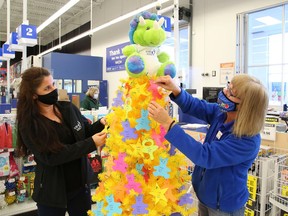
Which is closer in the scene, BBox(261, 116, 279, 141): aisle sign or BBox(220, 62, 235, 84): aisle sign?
BBox(261, 116, 279, 141): aisle sign

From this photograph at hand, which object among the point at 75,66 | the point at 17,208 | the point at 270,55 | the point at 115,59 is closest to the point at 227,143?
the point at 17,208

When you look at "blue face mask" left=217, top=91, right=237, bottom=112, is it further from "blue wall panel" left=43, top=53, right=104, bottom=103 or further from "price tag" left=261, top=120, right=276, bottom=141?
"blue wall panel" left=43, top=53, right=104, bottom=103

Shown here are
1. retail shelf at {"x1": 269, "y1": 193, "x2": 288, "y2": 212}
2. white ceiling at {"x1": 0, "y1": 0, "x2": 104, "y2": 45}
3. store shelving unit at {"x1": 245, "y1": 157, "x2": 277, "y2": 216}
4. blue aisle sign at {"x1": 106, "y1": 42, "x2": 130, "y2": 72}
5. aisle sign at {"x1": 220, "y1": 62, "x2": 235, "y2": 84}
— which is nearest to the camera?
retail shelf at {"x1": 269, "y1": 193, "x2": 288, "y2": 212}

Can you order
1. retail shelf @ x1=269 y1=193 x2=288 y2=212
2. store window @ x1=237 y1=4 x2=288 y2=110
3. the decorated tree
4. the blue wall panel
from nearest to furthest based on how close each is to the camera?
1. the decorated tree
2. retail shelf @ x1=269 y1=193 x2=288 y2=212
3. store window @ x1=237 y1=4 x2=288 y2=110
4. the blue wall panel

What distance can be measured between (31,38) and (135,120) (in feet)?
10.9

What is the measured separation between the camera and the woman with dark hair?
183 cm

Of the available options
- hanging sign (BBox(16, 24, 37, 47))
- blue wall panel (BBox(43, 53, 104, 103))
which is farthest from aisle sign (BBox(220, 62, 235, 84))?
blue wall panel (BBox(43, 53, 104, 103))

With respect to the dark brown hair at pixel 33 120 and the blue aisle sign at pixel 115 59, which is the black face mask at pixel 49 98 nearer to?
the dark brown hair at pixel 33 120

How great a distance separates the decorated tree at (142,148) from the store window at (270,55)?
5.23 meters

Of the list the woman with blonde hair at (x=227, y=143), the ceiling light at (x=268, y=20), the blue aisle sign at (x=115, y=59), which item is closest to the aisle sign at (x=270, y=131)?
the woman with blonde hair at (x=227, y=143)

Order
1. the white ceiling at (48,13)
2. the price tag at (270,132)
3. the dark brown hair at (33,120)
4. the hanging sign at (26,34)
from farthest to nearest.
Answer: the white ceiling at (48,13)
the hanging sign at (26,34)
the price tag at (270,132)
the dark brown hair at (33,120)

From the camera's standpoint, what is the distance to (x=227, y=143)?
57.3 inches

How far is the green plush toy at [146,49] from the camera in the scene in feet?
5.20

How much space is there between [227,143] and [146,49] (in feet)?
2.39
